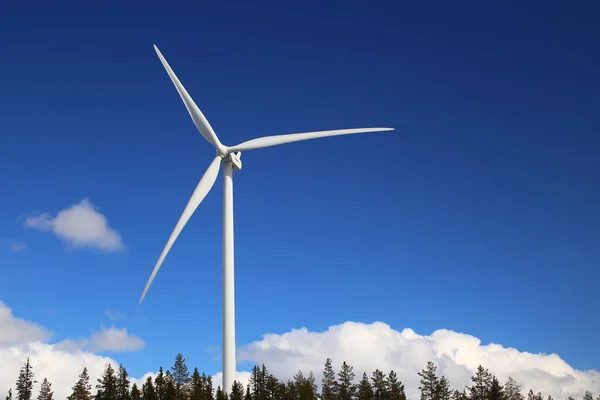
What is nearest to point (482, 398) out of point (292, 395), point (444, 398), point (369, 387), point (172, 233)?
point (444, 398)

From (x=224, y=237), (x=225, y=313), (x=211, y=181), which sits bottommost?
(x=225, y=313)

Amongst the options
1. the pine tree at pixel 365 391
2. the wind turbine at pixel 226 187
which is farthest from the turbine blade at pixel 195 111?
the pine tree at pixel 365 391

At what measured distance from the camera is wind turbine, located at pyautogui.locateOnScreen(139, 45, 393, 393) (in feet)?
222

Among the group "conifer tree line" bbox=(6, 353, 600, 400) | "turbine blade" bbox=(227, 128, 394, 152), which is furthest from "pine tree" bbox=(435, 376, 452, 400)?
"turbine blade" bbox=(227, 128, 394, 152)

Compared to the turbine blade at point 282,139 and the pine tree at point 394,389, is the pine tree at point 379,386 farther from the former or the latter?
the turbine blade at point 282,139

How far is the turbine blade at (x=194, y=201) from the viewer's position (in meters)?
68.8

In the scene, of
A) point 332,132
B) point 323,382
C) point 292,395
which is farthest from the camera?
point 323,382

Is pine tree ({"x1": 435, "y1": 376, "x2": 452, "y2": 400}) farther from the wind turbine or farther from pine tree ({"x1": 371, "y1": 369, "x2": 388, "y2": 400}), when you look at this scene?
the wind turbine

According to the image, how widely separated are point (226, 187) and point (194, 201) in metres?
3.88

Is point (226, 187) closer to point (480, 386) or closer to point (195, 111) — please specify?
point (195, 111)

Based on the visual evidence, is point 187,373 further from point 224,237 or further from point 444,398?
point 224,237

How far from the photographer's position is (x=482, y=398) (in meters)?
154

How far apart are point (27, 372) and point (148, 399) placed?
64.6 metres

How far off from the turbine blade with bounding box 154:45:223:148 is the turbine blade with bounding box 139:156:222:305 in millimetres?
2484
